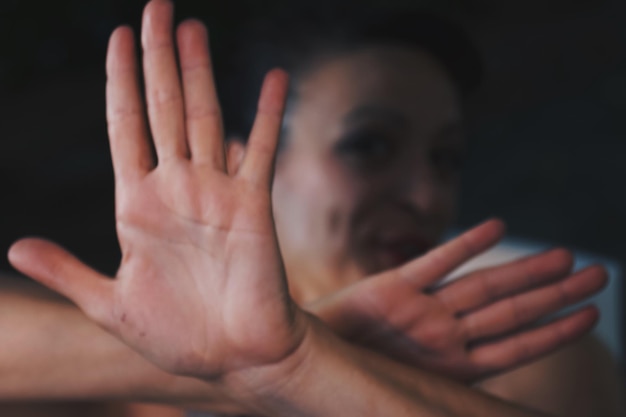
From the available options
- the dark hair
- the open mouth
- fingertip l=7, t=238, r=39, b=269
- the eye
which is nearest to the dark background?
the dark hair

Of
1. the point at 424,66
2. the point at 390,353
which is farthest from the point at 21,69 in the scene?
the point at 390,353

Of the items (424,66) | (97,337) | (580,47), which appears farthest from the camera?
(580,47)

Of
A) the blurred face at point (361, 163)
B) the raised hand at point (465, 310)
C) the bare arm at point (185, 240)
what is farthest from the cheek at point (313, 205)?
the bare arm at point (185, 240)

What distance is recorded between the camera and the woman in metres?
0.42

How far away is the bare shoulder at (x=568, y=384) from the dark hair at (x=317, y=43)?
0.36m

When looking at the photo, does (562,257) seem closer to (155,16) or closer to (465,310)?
(465,310)

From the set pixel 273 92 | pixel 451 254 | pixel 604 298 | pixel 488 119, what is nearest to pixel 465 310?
pixel 451 254

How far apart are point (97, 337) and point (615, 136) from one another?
1871 millimetres

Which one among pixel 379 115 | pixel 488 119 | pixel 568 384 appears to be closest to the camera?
pixel 379 115

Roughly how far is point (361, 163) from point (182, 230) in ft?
1.24

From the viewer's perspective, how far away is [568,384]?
2.88 ft

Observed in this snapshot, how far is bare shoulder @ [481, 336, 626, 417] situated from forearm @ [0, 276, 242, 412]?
0.42m

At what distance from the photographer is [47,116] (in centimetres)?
144

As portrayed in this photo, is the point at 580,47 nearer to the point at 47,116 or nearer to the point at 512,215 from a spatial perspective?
the point at 512,215
